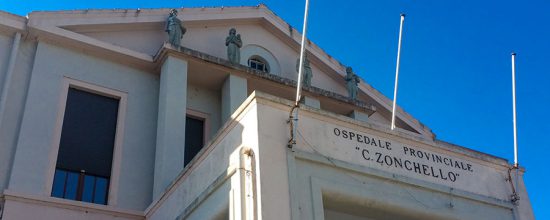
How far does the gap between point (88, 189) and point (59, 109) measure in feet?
6.48

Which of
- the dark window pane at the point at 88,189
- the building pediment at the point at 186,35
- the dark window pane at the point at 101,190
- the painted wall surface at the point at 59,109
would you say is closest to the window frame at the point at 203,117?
the painted wall surface at the point at 59,109

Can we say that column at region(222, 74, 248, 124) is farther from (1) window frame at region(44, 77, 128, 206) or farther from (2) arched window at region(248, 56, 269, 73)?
(1) window frame at region(44, 77, 128, 206)

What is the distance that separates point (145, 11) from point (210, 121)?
3.42m

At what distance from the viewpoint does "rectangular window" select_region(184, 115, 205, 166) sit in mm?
15844

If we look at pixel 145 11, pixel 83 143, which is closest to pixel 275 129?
pixel 83 143

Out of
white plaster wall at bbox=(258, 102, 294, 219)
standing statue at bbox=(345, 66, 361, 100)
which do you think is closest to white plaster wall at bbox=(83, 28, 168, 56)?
standing statue at bbox=(345, 66, 361, 100)

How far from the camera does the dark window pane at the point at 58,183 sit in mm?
13472

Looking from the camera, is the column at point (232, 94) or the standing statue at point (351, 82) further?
the standing statue at point (351, 82)

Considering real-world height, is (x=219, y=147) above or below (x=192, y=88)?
below

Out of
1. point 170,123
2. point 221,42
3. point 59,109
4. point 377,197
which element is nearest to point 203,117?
point 170,123

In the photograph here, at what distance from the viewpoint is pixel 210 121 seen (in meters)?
16.7

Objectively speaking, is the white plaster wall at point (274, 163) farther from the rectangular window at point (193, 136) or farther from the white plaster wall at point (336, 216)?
A: the rectangular window at point (193, 136)

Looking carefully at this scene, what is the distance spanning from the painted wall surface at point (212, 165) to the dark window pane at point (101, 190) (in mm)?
2051

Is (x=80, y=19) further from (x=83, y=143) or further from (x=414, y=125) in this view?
(x=414, y=125)
